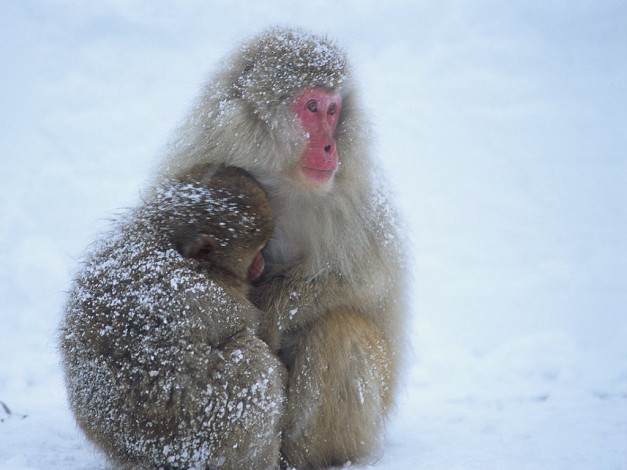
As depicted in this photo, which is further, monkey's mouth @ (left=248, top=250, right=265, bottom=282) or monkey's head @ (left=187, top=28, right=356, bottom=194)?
monkey's head @ (left=187, top=28, right=356, bottom=194)

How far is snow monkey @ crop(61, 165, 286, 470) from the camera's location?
2031mm

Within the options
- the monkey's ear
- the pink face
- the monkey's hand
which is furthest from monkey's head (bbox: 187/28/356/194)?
the monkey's ear

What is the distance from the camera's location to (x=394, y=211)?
3006mm

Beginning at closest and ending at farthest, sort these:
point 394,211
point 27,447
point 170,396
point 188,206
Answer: point 170,396
point 188,206
point 27,447
point 394,211

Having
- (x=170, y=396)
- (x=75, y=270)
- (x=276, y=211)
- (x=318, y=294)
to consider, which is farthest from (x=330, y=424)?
(x=75, y=270)

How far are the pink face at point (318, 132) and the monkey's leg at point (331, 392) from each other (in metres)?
0.54

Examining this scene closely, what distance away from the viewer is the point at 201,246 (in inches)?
88.7

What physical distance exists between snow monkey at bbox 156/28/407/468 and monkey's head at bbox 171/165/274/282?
1.08 ft

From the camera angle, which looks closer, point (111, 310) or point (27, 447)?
point (111, 310)

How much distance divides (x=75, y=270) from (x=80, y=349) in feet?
1.29

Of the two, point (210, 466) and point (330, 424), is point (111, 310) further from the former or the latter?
point (330, 424)

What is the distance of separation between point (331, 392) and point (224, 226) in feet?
2.32

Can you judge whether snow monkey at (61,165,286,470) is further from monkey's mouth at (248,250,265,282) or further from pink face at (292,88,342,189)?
pink face at (292,88,342,189)

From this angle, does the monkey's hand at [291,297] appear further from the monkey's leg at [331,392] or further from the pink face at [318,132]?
the pink face at [318,132]
